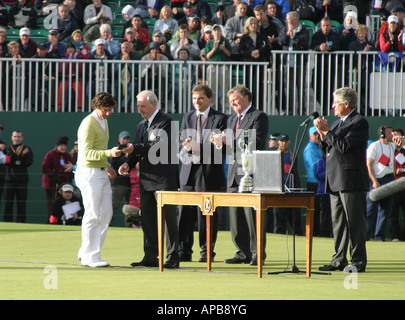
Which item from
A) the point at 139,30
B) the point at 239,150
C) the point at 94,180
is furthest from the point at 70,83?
the point at 94,180

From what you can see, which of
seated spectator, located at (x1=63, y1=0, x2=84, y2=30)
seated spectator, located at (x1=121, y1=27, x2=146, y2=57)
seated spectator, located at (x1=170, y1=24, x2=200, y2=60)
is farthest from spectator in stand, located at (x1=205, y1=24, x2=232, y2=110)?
seated spectator, located at (x1=63, y1=0, x2=84, y2=30)

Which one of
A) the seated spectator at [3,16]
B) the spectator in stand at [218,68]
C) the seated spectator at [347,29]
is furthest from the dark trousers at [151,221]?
the seated spectator at [3,16]

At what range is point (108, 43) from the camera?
18266 millimetres

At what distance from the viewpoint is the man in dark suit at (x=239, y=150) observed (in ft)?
32.3

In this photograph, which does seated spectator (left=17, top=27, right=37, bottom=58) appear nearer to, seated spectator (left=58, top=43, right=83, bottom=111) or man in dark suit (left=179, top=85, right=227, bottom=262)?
seated spectator (left=58, top=43, right=83, bottom=111)

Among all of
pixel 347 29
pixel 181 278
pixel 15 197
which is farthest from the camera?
pixel 347 29

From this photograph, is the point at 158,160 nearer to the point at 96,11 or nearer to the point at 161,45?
the point at 161,45

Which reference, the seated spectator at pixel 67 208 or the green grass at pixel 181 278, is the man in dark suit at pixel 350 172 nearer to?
the green grass at pixel 181 278

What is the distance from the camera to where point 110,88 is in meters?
18.1

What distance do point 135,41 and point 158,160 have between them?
30.7 feet

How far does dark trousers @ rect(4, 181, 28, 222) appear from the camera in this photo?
1590cm
